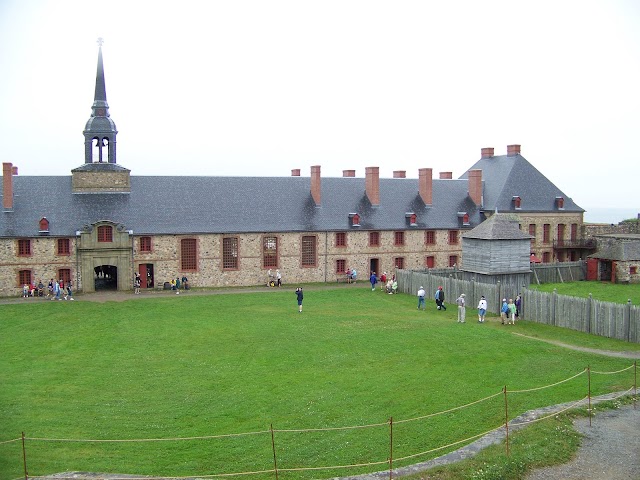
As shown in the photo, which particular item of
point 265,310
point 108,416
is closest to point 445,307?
point 265,310

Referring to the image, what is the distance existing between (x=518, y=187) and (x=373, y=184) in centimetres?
1208

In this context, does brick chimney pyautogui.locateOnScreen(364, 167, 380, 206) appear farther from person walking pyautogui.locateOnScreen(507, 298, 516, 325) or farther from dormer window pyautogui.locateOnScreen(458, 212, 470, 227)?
person walking pyautogui.locateOnScreen(507, 298, 516, 325)

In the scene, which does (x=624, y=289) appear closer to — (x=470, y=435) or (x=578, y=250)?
(x=578, y=250)

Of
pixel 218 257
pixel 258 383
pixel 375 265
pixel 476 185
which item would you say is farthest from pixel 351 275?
pixel 258 383

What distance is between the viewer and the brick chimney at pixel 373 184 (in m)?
45.2

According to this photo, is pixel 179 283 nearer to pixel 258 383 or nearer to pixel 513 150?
pixel 258 383

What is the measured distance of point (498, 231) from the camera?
33500 millimetres

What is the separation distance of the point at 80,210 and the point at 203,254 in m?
7.59

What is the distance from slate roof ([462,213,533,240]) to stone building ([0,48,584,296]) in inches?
369

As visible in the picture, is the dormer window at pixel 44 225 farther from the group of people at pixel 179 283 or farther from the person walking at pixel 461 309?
the person walking at pixel 461 309

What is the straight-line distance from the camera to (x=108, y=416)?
615 inches

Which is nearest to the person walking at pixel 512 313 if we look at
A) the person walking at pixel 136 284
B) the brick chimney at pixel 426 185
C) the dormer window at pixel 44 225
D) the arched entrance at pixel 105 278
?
the brick chimney at pixel 426 185

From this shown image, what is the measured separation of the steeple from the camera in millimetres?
39062

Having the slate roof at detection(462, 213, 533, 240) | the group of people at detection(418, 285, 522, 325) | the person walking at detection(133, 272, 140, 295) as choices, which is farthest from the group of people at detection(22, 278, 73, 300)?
the slate roof at detection(462, 213, 533, 240)
